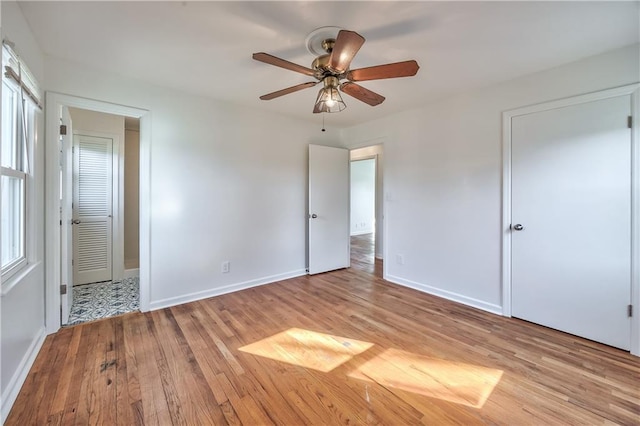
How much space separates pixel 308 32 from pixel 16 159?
7.23ft

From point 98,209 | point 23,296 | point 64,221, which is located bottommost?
point 23,296

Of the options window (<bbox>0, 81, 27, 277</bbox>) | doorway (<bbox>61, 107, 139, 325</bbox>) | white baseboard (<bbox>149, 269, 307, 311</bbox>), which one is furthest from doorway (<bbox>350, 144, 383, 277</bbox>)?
window (<bbox>0, 81, 27, 277</bbox>)

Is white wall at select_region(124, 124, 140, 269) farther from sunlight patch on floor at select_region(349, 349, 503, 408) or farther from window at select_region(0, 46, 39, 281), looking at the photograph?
sunlight patch on floor at select_region(349, 349, 503, 408)

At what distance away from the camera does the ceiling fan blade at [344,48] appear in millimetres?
1425

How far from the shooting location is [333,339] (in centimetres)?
228

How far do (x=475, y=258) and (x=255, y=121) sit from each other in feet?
10.2

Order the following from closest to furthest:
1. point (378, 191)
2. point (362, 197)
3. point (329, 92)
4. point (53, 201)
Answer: point (329, 92) < point (53, 201) < point (378, 191) < point (362, 197)

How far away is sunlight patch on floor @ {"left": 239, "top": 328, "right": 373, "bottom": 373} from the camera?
6.46 feet

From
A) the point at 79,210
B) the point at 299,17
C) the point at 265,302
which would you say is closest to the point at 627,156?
the point at 299,17

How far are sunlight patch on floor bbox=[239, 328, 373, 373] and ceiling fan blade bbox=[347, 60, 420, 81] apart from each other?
2007mm

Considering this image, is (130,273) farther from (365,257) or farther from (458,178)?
(458,178)

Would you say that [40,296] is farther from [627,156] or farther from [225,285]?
[627,156]

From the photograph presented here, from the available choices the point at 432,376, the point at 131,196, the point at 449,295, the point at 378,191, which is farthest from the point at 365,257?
the point at 131,196

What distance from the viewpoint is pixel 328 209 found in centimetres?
421
